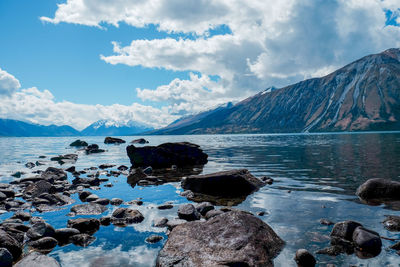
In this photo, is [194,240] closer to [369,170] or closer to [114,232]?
[114,232]

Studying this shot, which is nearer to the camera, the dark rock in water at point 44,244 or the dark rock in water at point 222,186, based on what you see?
the dark rock in water at point 44,244

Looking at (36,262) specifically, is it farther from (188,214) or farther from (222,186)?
(222,186)

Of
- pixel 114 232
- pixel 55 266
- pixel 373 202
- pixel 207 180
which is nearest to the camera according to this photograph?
pixel 55 266

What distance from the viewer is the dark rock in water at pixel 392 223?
11.8 meters

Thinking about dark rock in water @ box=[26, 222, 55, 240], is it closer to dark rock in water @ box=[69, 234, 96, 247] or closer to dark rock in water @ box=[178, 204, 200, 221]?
dark rock in water @ box=[69, 234, 96, 247]

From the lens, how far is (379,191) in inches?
693

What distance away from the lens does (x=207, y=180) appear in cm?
2139

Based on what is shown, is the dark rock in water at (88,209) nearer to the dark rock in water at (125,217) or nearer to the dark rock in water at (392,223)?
the dark rock in water at (125,217)

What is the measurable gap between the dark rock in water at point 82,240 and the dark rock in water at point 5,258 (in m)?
2.40

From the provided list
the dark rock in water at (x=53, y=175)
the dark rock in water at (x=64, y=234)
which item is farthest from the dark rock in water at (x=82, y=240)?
the dark rock in water at (x=53, y=175)

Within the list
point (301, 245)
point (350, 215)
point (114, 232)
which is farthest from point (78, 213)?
point (350, 215)

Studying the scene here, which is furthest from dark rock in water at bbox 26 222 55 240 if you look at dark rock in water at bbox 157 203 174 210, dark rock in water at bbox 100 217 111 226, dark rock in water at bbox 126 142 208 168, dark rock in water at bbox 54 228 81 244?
dark rock in water at bbox 126 142 208 168

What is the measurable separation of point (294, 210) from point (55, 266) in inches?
476

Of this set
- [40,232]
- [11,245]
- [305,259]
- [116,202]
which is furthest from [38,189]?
[305,259]
